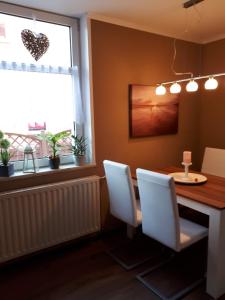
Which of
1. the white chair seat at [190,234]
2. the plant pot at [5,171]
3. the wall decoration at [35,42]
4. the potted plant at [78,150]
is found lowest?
the white chair seat at [190,234]

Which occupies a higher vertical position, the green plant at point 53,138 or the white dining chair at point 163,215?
the green plant at point 53,138

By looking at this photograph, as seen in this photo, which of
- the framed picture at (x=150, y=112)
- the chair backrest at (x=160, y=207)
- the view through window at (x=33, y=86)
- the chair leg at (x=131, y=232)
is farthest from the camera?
the framed picture at (x=150, y=112)

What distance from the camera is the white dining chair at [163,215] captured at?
168 centimetres

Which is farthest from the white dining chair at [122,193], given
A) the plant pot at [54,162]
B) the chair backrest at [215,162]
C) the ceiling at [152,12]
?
the ceiling at [152,12]

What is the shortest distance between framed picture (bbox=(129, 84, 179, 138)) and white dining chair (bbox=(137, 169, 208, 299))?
1.05 meters

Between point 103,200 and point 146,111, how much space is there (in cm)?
116

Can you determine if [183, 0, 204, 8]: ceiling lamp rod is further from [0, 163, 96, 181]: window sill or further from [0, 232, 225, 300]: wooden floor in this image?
[0, 232, 225, 300]: wooden floor

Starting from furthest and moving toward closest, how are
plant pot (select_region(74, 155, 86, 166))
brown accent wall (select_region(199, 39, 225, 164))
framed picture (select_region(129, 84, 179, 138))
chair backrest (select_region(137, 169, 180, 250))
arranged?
brown accent wall (select_region(199, 39, 225, 164)) < framed picture (select_region(129, 84, 179, 138)) < plant pot (select_region(74, 155, 86, 166)) < chair backrest (select_region(137, 169, 180, 250))

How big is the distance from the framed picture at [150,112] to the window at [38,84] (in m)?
0.64

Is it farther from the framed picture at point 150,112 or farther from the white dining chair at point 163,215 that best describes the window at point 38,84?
the white dining chair at point 163,215

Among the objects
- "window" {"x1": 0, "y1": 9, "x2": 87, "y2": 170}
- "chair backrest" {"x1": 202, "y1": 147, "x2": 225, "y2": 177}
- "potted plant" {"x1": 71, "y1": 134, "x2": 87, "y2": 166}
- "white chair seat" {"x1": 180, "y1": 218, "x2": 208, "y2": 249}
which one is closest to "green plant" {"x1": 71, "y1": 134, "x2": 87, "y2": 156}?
"potted plant" {"x1": 71, "y1": 134, "x2": 87, "y2": 166}

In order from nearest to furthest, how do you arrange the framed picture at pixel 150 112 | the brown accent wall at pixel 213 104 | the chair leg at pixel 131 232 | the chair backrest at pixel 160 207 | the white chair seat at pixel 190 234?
1. the chair backrest at pixel 160 207
2. the white chair seat at pixel 190 234
3. the chair leg at pixel 131 232
4. the framed picture at pixel 150 112
5. the brown accent wall at pixel 213 104

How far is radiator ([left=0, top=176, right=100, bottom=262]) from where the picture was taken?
203 centimetres

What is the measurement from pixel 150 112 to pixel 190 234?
4.96 feet
